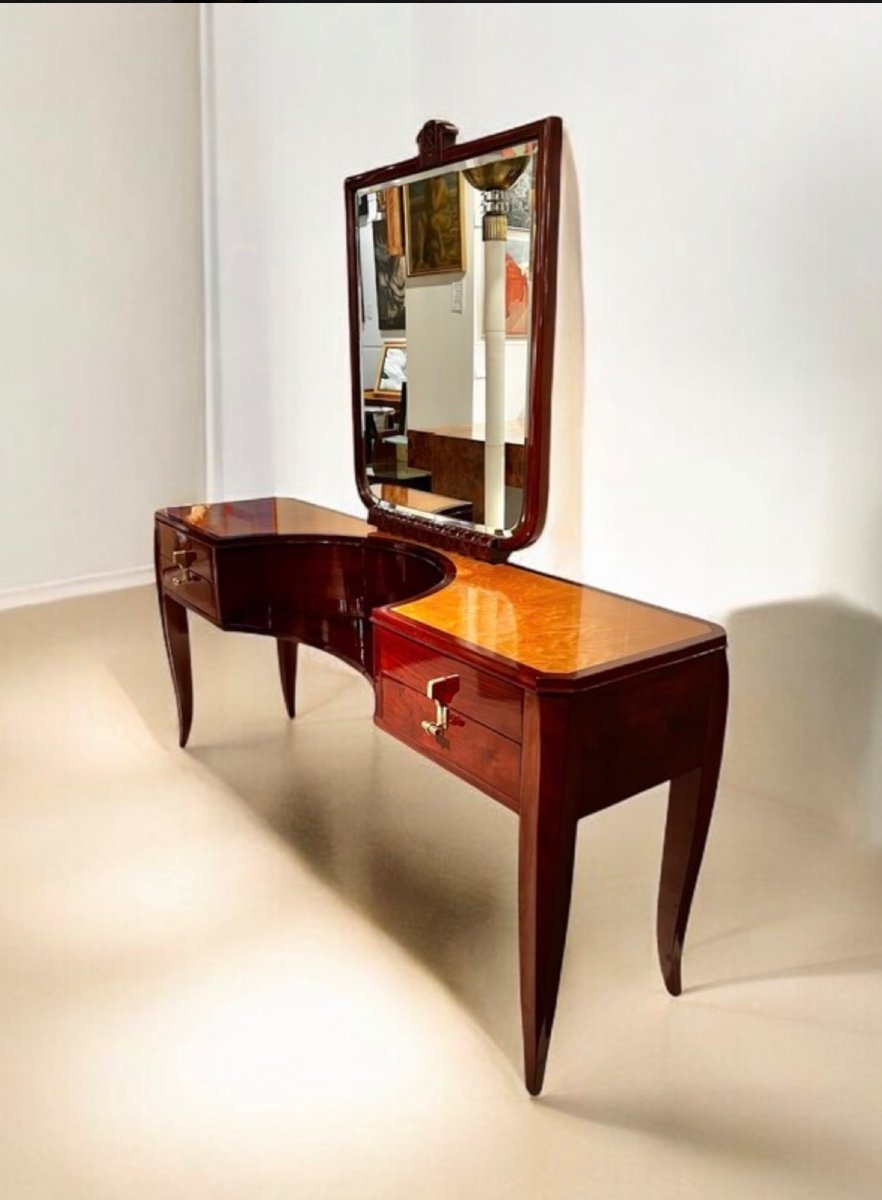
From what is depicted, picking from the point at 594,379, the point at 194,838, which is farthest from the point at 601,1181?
the point at 594,379

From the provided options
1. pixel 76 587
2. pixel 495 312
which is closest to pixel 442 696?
pixel 495 312

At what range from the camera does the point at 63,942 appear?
63.8 inches

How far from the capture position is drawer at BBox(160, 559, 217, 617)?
202cm

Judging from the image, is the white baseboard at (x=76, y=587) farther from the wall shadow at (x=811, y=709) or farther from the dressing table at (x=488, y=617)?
the wall shadow at (x=811, y=709)

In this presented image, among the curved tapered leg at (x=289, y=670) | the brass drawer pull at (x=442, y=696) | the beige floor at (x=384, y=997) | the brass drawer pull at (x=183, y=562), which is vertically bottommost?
the beige floor at (x=384, y=997)

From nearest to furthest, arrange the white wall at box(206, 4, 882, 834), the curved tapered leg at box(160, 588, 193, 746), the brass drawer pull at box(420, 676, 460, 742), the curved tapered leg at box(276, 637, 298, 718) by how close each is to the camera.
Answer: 1. the brass drawer pull at box(420, 676, 460, 742)
2. the white wall at box(206, 4, 882, 834)
3. the curved tapered leg at box(160, 588, 193, 746)
4. the curved tapered leg at box(276, 637, 298, 718)

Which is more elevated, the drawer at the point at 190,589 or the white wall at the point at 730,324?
the white wall at the point at 730,324

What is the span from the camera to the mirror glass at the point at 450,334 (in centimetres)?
187

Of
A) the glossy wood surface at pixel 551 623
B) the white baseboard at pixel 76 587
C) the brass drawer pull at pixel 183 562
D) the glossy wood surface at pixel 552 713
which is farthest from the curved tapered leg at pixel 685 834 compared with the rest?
the white baseboard at pixel 76 587

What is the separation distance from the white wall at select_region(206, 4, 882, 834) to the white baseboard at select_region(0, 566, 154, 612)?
206cm

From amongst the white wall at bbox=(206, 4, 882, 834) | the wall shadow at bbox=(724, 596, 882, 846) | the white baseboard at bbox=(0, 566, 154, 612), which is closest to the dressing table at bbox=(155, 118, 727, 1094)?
the white wall at bbox=(206, 4, 882, 834)

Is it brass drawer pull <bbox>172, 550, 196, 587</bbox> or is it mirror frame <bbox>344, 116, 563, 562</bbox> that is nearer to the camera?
mirror frame <bbox>344, 116, 563, 562</bbox>

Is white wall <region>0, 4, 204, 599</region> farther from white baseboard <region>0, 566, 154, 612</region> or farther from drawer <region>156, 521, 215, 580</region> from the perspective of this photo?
drawer <region>156, 521, 215, 580</region>

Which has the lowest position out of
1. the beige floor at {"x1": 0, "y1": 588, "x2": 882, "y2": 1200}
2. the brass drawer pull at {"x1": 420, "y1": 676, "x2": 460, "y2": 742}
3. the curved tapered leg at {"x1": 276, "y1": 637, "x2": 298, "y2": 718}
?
the beige floor at {"x1": 0, "y1": 588, "x2": 882, "y2": 1200}
